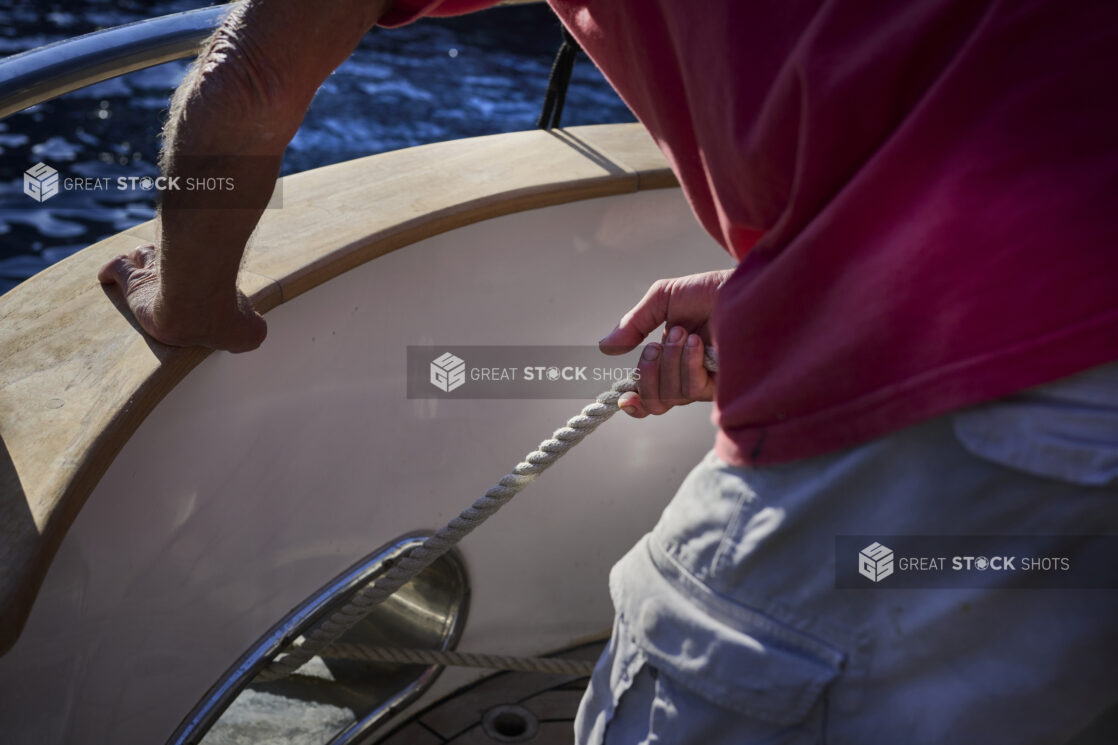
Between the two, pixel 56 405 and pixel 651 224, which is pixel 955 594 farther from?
pixel 651 224

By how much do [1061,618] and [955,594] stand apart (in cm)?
6

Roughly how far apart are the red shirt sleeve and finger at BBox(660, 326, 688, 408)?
13.1 inches

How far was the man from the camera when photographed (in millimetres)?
515

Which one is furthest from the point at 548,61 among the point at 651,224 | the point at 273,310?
the point at 273,310

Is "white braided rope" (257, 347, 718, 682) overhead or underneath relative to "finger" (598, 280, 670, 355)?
underneath

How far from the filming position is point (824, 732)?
23.9 inches

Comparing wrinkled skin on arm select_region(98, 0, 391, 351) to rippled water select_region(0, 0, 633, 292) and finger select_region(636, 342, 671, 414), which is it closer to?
finger select_region(636, 342, 671, 414)

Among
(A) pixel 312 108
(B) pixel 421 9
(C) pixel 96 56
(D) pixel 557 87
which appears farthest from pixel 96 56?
(A) pixel 312 108

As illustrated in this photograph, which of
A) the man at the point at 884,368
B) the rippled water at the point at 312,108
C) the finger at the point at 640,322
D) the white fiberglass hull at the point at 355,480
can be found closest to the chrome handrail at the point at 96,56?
the white fiberglass hull at the point at 355,480

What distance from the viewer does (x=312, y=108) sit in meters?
4.74

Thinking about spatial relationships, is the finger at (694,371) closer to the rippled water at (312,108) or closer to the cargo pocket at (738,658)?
the cargo pocket at (738,658)

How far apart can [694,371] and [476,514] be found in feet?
1.01

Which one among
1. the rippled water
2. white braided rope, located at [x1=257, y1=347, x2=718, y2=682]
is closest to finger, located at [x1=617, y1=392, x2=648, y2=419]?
white braided rope, located at [x1=257, y1=347, x2=718, y2=682]

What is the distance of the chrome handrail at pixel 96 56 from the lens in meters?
0.96
